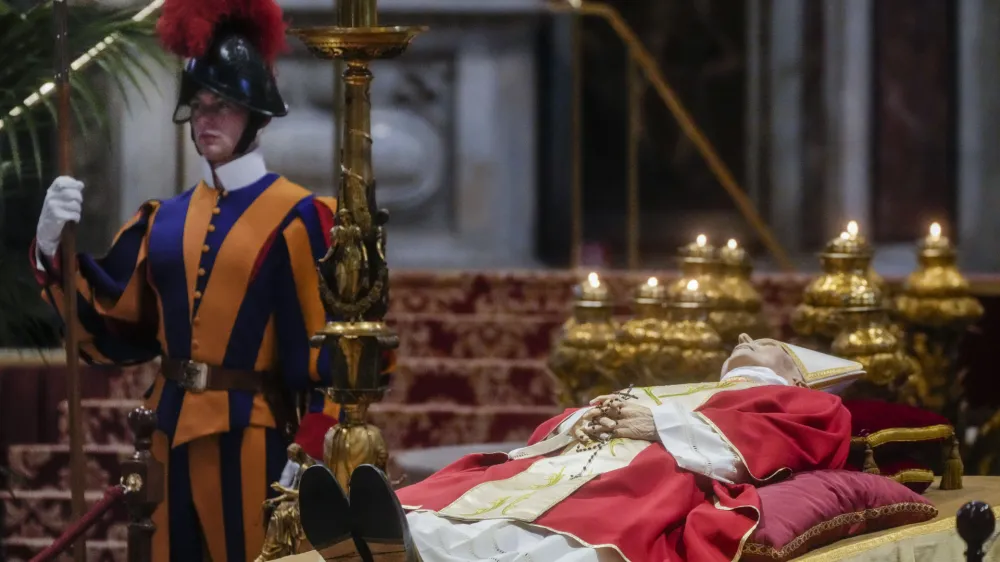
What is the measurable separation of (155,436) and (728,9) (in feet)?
24.9

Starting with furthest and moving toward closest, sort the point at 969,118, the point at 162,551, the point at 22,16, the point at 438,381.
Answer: the point at 969,118, the point at 438,381, the point at 22,16, the point at 162,551

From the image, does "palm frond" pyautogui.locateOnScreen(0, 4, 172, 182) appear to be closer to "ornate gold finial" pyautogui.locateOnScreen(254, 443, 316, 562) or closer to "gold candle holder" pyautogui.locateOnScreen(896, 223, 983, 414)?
"ornate gold finial" pyautogui.locateOnScreen(254, 443, 316, 562)

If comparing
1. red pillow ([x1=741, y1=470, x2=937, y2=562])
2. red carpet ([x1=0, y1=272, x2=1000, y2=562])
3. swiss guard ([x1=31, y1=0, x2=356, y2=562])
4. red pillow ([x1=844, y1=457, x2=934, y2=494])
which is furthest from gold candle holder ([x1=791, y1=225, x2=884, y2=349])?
swiss guard ([x1=31, y1=0, x2=356, y2=562])

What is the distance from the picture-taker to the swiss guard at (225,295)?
4.98m

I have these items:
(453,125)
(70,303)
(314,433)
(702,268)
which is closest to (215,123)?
(70,303)

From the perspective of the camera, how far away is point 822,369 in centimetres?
534

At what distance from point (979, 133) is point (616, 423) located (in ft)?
21.9

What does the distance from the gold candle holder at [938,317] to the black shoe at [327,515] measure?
3644 millimetres

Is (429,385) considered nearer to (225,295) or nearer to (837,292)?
(837,292)

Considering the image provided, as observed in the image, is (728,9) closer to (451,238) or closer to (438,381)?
(451,238)

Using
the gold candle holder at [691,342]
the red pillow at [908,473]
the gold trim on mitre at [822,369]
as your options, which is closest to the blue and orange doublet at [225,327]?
the gold trim on mitre at [822,369]

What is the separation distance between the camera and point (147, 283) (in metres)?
5.20

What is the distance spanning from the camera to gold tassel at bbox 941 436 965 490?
5637mm

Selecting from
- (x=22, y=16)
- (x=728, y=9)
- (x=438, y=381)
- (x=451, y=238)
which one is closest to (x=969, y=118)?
(x=728, y=9)
